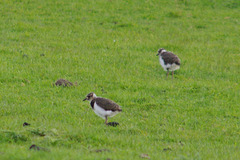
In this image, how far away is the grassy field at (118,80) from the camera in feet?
29.0

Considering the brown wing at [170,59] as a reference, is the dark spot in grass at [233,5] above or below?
above

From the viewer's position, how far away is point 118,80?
574 inches

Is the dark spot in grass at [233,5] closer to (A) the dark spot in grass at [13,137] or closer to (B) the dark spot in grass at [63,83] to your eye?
(B) the dark spot in grass at [63,83]

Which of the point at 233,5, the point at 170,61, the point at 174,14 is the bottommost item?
the point at 170,61

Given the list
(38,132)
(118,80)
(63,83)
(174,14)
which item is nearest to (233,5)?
(174,14)

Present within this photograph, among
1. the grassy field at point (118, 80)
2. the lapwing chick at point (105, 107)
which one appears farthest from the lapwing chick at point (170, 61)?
the lapwing chick at point (105, 107)

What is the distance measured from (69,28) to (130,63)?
6.73 meters

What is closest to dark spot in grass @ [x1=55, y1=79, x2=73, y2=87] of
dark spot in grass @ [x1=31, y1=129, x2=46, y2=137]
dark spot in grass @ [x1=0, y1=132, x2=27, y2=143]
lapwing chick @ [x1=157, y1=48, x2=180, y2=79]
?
lapwing chick @ [x1=157, y1=48, x2=180, y2=79]

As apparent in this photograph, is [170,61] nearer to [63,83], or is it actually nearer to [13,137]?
[63,83]

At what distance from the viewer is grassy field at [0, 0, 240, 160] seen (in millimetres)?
8828

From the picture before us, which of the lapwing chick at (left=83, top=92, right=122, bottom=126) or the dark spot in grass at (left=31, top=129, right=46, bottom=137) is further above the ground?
the lapwing chick at (left=83, top=92, right=122, bottom=126)

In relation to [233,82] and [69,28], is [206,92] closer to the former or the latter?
[233,82]

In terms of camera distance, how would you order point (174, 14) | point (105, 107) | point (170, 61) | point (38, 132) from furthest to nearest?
1. point (174, 14)
2. point (170, 61)
3. point (105, 107)
4. point (38, 132)

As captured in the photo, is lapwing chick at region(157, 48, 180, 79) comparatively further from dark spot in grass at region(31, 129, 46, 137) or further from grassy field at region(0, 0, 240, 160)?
dark spot in grass at region(31, 129, 46, 137)
